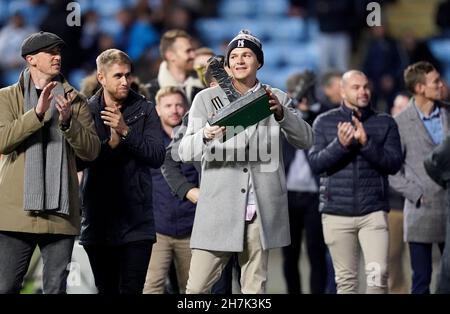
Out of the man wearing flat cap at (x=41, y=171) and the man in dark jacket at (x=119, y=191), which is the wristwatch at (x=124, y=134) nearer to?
the man in dark jacket at (x=119, y=191)

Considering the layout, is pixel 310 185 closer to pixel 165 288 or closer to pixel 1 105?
pixel 165 288

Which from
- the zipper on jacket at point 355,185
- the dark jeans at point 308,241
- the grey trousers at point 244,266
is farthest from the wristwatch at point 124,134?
the dark jeans at point 308,241

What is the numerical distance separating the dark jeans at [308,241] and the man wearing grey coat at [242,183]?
3181 millimetres

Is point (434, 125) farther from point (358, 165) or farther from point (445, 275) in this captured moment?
point (445, 275)

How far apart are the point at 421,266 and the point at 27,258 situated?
11.4 ft

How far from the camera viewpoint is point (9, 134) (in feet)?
A: 26.2

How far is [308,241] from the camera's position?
37.9 feet

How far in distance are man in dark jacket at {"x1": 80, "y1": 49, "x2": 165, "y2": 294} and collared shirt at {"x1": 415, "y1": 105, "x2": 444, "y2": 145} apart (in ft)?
8.83

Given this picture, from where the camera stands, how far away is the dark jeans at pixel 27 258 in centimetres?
809

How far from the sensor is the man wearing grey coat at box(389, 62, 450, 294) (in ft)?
33.9

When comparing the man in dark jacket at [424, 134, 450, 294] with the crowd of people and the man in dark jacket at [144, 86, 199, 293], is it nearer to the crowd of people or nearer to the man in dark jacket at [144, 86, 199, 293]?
the crowd of people

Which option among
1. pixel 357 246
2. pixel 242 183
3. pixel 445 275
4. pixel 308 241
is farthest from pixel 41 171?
pixel 308 241
